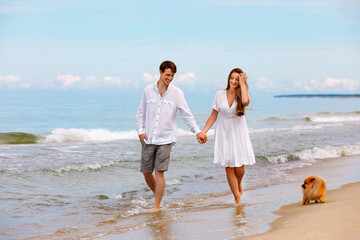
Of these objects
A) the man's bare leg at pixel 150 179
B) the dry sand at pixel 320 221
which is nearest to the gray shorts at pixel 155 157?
the man's bare leg at pixel 150 179

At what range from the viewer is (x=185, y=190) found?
379 inches

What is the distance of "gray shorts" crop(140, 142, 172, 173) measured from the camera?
6.73 meters

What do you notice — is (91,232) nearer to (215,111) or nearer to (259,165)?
(215,111)

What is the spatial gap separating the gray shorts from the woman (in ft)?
2.32

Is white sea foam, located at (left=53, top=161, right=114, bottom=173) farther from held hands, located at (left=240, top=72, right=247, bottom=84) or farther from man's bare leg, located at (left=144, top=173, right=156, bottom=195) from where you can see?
held hands, located at (left=240, top=72, right=247, bottom=84)

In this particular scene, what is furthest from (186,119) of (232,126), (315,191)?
(315,191)

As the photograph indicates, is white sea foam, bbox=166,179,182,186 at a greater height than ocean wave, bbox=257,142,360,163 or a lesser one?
lesser

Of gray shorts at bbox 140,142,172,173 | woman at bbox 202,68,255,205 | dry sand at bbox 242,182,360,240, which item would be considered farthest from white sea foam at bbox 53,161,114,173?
dry sand at bbox 242,182,360,240

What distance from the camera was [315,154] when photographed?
605 inches

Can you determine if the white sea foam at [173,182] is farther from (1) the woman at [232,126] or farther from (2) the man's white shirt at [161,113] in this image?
(2) the man's white shirt at [161,113]

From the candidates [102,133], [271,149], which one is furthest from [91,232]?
[102,133]

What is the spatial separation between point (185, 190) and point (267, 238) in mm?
5184

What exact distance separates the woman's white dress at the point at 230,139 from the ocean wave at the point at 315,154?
7781 millimetres

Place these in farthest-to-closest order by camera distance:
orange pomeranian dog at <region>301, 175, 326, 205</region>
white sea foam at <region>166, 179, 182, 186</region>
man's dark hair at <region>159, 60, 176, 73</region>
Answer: white sea foam at <region>166, 179, 182, 186</region>
man's dark hair at <region>159, 60, 176, 73</region>
orange pomeranian dog at <region>301, 175, 326, 205</region>
